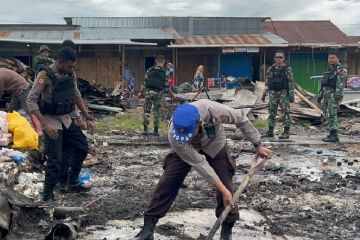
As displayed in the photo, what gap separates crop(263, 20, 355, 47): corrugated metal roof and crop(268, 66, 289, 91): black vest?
1486 cm

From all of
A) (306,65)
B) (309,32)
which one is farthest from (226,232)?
(309,32)

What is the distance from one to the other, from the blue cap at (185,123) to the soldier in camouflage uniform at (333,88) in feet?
23.5

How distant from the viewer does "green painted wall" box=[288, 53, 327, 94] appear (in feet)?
80.2

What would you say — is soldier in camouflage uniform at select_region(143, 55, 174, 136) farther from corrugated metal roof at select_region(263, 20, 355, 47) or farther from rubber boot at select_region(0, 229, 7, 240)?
corrugated metal roof at select_region(263, 20, 355, 47)

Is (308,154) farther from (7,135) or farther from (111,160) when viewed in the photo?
(7,135)

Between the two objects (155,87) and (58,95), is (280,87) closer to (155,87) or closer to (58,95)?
(155,87)

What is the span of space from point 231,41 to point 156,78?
1242cm

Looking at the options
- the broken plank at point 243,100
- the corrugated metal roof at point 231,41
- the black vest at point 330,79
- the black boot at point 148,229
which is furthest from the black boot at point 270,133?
the corrugated metal roof at point 231,41

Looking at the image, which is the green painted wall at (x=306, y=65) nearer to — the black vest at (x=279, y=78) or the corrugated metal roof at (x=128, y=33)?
the corrugated metal roof at (x=128, y=33)

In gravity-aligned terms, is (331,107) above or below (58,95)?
below

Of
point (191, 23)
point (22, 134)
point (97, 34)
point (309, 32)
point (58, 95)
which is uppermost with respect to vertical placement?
point (191, 23)

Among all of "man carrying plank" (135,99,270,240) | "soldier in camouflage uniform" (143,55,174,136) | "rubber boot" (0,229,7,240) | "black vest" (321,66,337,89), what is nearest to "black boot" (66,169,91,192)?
"rubber boot" (0,229,7,240)

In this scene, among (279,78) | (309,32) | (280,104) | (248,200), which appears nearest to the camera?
(248,200)

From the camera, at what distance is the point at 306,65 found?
80.9 ft
